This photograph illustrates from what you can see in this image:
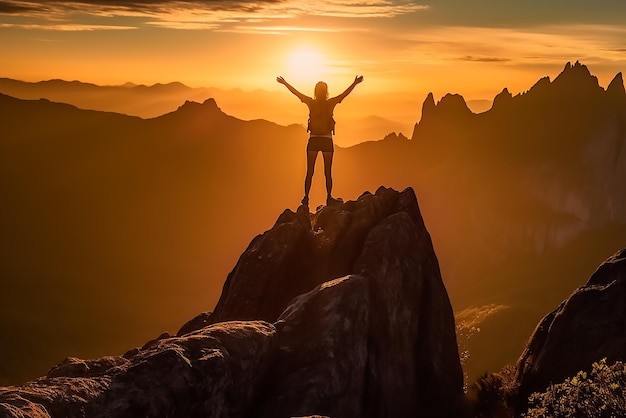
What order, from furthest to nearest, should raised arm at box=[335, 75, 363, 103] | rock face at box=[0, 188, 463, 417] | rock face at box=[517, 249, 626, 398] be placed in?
1. raised arm at box=[335, 75, 363, 103]
2. rock face at box=[517, 249, 626, 398]
3. rock face at box=[0, 188, 463, 417]

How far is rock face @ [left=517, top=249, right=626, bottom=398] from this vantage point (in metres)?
33.7

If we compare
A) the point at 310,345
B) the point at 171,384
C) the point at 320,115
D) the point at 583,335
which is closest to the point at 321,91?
the point at 320,115

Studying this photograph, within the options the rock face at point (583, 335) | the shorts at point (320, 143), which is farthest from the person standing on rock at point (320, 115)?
the rock face at point (583, 335)

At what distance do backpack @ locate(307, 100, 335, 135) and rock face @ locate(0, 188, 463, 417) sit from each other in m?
4.43

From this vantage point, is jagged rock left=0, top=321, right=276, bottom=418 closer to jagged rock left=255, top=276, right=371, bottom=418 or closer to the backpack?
jagged rock left=255, top=276, right=371, bottom=418

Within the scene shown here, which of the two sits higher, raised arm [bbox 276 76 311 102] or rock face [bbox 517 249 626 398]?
raised arm [bbox 276 76 311 102]

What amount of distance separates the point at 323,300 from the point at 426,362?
24.2 ft

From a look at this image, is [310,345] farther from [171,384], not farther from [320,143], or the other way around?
[320,143]

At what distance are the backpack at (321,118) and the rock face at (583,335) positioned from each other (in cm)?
1479

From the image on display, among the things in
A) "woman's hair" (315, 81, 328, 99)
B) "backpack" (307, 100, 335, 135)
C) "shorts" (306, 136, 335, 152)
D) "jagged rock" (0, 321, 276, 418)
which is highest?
"woman's hair" (315, 81, 328, 99)

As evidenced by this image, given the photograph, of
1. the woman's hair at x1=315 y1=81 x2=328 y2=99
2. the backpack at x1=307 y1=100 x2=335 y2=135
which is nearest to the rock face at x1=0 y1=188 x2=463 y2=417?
the backpack at x1=307 y1=100 x2=335 y2=135

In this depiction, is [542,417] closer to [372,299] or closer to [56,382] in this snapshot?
[372,299]

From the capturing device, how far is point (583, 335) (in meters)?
34.7

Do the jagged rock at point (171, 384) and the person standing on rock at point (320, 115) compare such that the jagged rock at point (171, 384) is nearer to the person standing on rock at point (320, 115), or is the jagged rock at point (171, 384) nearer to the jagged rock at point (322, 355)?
the jagged rock at point (322, 355)
